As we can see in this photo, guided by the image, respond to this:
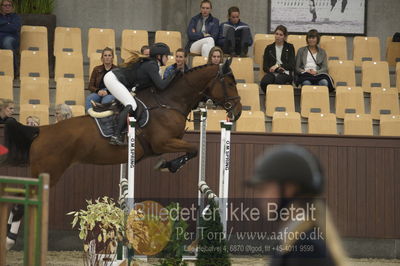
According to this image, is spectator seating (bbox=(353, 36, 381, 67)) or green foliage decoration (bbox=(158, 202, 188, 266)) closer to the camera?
green foliage decoration (bbox=(158, 202, 188, 266))

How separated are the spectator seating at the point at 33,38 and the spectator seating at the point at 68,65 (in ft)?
2.40

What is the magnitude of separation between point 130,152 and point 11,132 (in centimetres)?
153

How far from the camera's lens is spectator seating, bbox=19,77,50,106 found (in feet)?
41.2

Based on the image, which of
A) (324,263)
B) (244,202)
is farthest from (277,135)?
(324,263)

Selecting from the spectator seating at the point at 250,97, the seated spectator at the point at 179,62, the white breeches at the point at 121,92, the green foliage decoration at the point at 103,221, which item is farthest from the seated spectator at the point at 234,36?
the green foliage decoration at the point at 103,221

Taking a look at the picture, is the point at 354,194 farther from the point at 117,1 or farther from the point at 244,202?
the point at 117,1

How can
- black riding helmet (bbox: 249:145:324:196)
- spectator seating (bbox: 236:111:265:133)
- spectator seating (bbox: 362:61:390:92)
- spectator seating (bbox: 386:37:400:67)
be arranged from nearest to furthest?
black riding helmet (bbox: 249:145:324:196) → spectator seating (bbox: 236:111:265:133) → spectator seating (bbox: 362:61:390:92) → spectator seating (bbox: 386:37:400:67)

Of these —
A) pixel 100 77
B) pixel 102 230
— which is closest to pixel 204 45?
pixel 100 77

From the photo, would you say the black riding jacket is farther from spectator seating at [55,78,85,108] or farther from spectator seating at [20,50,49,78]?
spectator seating at [20,50,49,78]

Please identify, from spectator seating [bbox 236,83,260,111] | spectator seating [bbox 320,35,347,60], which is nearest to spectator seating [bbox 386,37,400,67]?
spectator seating [bbox 320,35,347,60]

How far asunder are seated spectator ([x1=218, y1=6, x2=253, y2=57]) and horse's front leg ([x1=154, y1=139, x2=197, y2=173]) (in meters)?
4.42

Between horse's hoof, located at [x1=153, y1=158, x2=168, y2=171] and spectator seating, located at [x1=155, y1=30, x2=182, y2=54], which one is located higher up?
spectator seating, located at [x1=155, y1=30, x2=182, y2=54]

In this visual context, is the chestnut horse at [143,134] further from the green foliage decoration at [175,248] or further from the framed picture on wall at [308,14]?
the framed picture on wall at [308,14]

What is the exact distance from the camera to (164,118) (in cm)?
995
